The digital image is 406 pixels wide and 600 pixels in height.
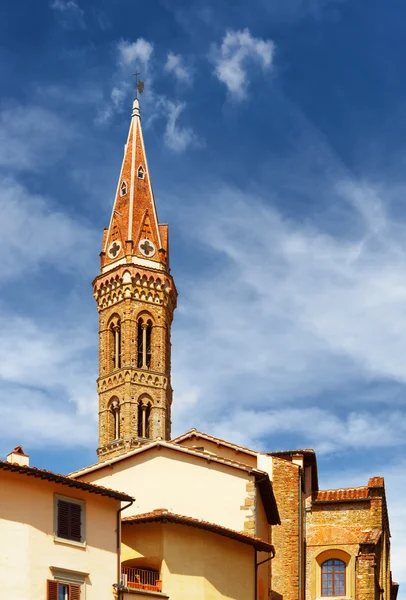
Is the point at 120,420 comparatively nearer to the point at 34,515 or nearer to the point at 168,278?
the point at 168,278

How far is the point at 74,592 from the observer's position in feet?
97.6

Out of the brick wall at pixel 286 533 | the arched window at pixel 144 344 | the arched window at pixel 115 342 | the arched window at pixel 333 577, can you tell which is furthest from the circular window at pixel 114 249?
the brick wall at pixel 286 533

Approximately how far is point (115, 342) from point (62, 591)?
190ft

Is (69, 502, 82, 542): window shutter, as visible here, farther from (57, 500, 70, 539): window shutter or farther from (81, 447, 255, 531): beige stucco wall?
(81, 447, 255, 531): beige stucco wall

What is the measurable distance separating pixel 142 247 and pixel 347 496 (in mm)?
43838

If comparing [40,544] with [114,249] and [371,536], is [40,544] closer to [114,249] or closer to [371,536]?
[371,536]

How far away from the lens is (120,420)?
83.4 meters

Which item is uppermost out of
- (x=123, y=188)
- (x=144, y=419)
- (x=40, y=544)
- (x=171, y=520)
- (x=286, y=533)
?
(x=123, y=188)

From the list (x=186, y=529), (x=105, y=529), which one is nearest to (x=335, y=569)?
(x=186, y=529)

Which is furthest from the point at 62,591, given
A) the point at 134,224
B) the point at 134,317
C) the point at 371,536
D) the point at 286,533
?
the point at 134,224

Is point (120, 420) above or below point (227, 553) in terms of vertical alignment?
above

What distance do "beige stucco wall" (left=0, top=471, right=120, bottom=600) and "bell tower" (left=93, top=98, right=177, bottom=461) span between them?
49378 millimetres

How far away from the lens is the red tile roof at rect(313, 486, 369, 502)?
48875 millimetres

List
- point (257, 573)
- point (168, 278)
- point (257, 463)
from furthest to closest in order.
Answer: point (168, 278)
point (257, 463)
point (257, 573)
